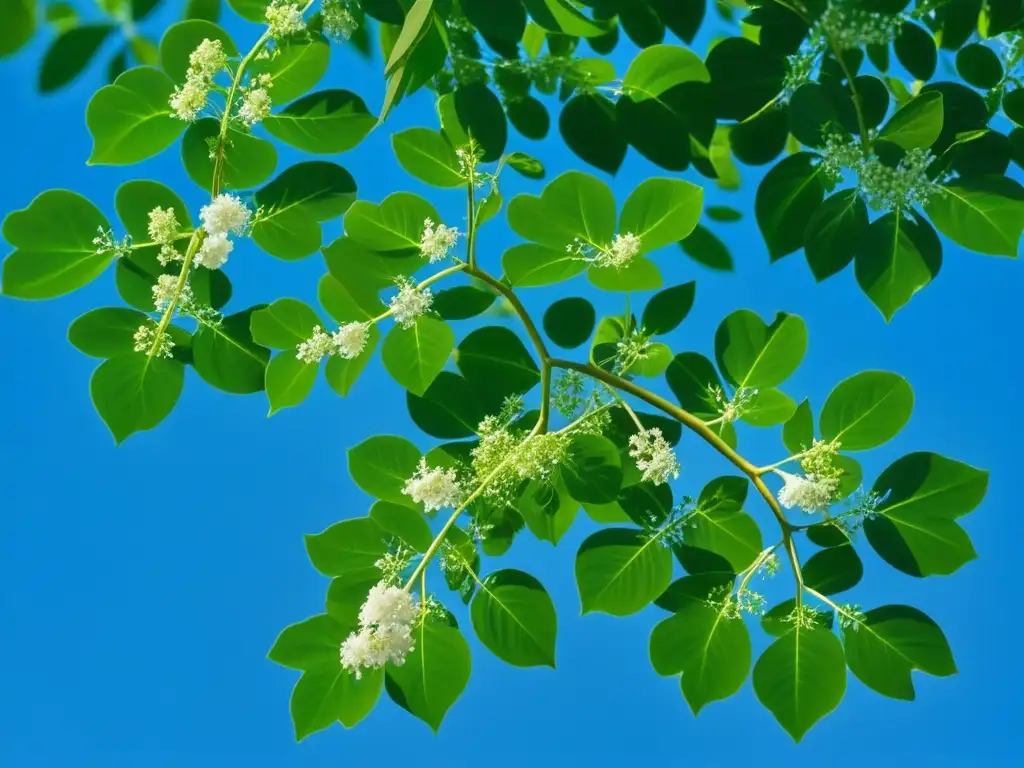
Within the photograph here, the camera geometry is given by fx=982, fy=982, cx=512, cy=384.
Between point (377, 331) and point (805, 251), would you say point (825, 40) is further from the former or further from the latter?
point (377, 331)

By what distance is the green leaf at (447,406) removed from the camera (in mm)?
1381

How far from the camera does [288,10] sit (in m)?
1.36

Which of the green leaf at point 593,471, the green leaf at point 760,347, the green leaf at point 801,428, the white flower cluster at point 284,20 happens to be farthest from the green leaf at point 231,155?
the green leaf at point 801,428

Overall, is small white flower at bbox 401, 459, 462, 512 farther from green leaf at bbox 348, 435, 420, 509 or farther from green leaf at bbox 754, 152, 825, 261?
green leaf at bbox 754, 152, 825, 261

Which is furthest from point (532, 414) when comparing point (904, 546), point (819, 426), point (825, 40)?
point (825, 40)

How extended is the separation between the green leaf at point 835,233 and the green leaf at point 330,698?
813 millimetres

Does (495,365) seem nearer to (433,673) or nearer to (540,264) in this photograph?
(540,264)

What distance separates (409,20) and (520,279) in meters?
0.41

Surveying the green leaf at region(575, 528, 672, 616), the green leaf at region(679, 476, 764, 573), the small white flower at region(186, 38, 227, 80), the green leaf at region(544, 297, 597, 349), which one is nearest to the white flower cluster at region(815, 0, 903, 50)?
the green leaf at region(544, 297, 597, 349)

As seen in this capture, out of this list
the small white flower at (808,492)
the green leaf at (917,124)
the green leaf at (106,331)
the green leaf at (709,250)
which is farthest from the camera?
the green leaf at (709,250)

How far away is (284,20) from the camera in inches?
53.7

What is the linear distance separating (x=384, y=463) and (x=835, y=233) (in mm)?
692

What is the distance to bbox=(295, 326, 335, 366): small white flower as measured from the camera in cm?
135

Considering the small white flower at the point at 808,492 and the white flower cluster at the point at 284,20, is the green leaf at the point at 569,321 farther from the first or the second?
the white flower cluster at the point at 284,20
